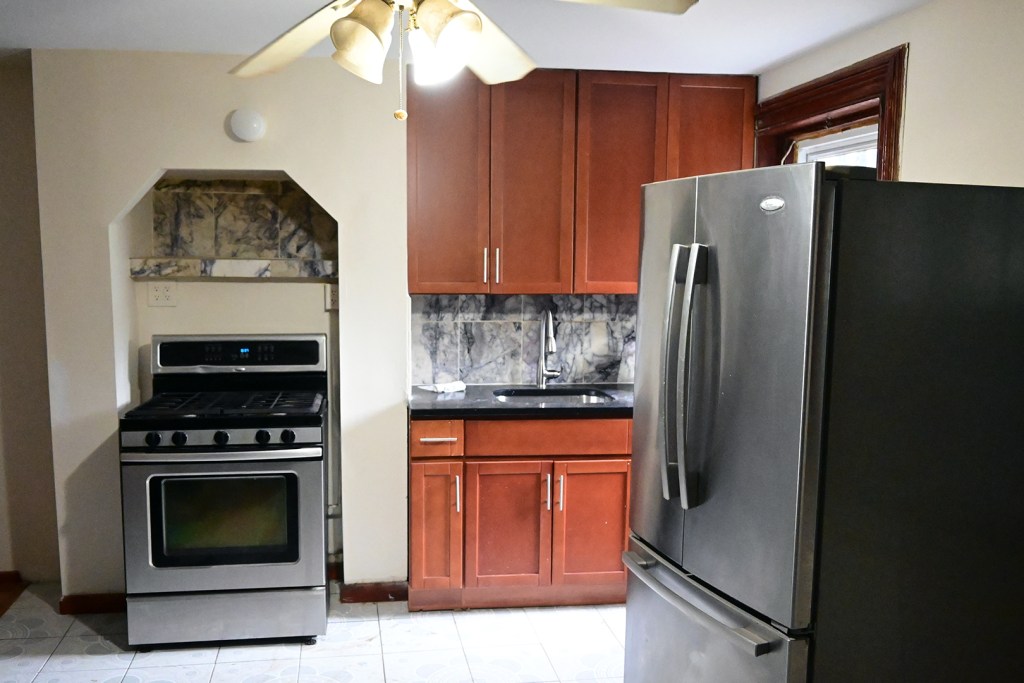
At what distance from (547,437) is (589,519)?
391mm

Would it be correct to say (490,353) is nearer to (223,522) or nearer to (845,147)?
(223,522)

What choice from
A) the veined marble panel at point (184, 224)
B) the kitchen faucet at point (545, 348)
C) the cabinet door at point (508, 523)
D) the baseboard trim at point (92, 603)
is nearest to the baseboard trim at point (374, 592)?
the cabinet door at point (508, 523)

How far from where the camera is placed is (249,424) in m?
3.01

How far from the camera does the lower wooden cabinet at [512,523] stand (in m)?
3.28

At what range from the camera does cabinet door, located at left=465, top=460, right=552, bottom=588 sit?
Answer: 3283 mm

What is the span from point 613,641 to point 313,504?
126 cm

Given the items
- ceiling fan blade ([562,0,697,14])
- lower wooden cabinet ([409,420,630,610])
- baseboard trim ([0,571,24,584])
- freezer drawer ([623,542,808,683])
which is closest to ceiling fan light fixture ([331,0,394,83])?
ceiling fan blade ([562,0,697,14])

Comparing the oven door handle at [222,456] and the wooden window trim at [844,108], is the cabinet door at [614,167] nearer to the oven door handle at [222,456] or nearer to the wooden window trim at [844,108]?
the wooden window trim at [844,108]

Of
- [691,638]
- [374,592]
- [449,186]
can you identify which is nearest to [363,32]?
[691,638]

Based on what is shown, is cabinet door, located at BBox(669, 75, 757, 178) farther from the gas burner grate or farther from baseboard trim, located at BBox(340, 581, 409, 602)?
baseboard trim, located at BBox(340, 581, 409, 602)

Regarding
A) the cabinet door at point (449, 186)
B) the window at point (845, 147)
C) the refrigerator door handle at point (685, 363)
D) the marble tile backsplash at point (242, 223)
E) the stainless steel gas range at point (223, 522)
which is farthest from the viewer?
the marble tile backsplash at point (242, 223)

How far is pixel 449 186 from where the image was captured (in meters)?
3.41

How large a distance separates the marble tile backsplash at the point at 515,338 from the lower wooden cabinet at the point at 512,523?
0.61 metres

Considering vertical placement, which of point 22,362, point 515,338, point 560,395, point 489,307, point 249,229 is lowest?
point 560,395
